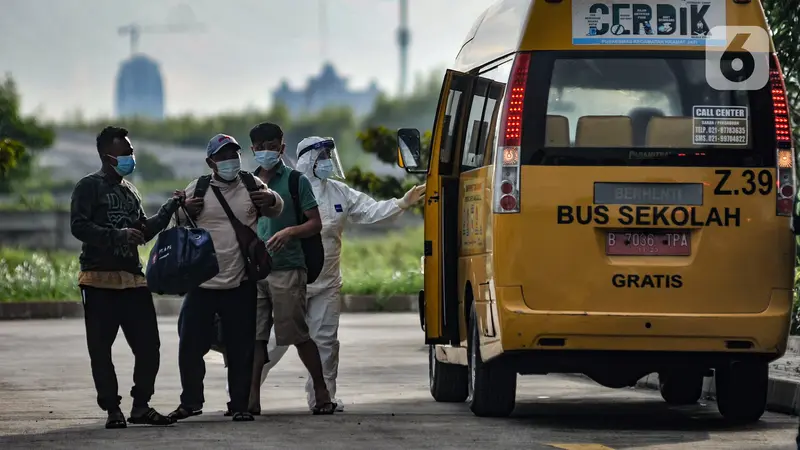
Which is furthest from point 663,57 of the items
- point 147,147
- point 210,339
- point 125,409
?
point 147,147

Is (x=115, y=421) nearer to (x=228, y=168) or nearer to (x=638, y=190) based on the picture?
(x=228, y=168)

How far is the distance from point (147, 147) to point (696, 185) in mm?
92903

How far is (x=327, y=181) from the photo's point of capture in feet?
44.3

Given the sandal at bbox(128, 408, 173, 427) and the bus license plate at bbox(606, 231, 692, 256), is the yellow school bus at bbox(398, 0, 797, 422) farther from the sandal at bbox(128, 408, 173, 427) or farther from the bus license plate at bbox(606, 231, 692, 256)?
the sandal at bbox(128, 408, 173, 427)

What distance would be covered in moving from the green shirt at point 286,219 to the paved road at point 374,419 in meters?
0.98

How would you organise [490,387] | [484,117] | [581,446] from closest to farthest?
1. [581,446]
2. [490,387]
3. [484,117]

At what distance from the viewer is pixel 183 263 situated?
1138 centimetres

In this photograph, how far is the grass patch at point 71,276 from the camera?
103 feet

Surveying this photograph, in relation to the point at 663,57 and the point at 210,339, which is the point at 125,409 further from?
the point at 663,57

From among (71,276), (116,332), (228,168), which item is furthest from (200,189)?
(71,276)

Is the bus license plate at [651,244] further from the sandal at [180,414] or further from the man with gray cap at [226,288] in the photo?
the sandal at [180,414]

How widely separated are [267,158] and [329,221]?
96cm

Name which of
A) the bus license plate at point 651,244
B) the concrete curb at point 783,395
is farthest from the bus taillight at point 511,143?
the concrete curb at point 783,395

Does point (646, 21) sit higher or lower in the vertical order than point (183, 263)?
higher
